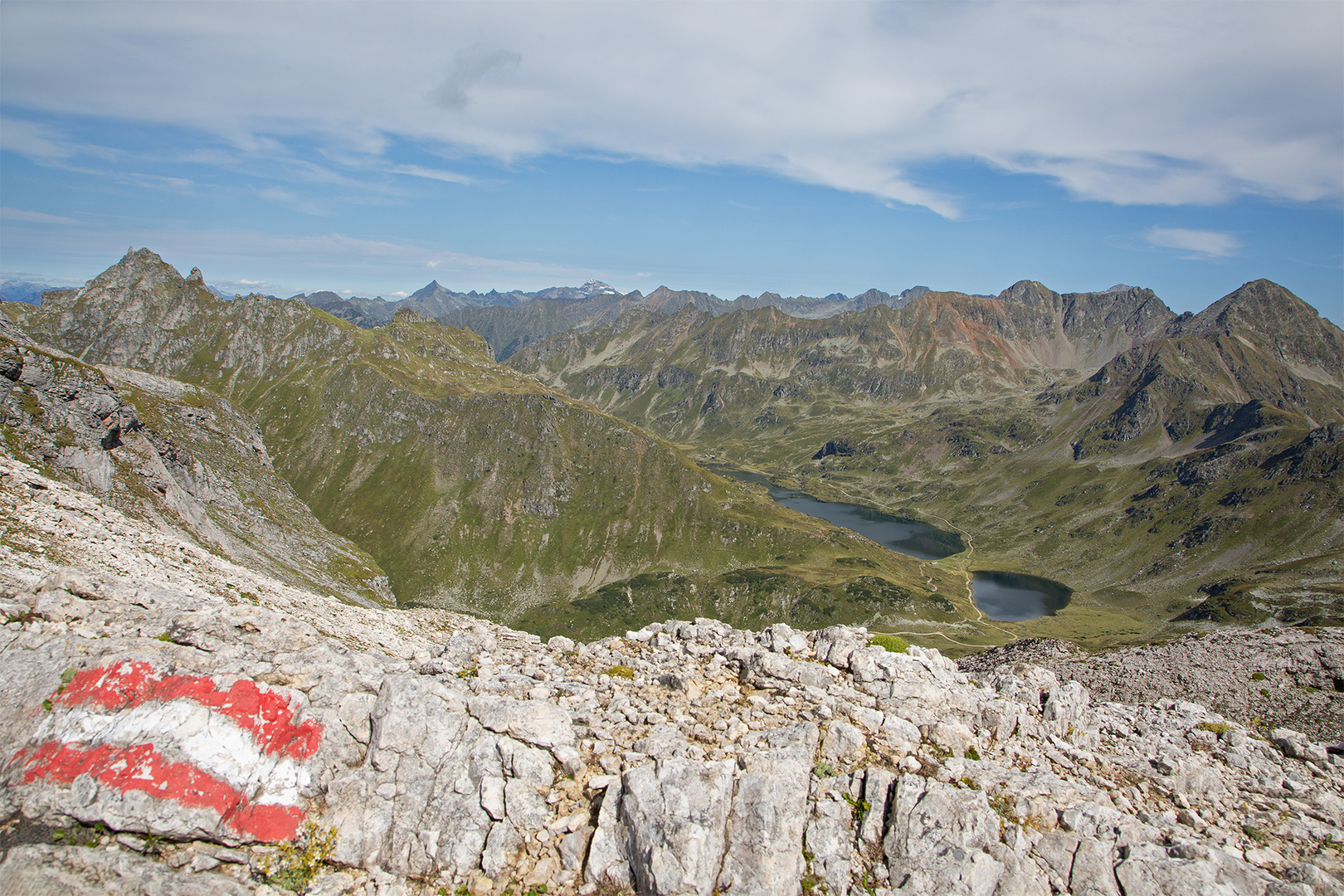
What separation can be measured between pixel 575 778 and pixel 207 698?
37.4ft

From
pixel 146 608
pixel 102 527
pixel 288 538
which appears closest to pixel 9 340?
pixel 288 538

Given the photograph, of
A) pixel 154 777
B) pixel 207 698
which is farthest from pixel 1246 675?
pixel 154 777

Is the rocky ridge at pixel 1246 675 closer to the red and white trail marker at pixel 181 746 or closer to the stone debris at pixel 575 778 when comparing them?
the stone debris at pixel 575 778

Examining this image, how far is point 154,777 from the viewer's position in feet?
52.4

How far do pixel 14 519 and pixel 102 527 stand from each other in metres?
4.83

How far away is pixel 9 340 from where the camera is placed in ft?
253

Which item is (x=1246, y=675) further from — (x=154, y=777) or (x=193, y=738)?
(x=154, y=777)

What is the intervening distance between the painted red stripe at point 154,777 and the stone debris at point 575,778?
0.17 ft

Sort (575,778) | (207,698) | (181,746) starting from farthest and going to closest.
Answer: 1. (575,778)
2. (207,698)
3. (181,746)

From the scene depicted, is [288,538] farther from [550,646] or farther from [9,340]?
[550,646]

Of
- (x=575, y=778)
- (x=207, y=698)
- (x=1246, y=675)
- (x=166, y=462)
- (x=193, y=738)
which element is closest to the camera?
(x=193, y=738)

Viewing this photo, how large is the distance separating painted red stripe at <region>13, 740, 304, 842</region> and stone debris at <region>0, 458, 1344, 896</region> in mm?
52

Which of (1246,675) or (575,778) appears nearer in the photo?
(575,778)

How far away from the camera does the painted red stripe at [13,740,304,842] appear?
51.4 feet
